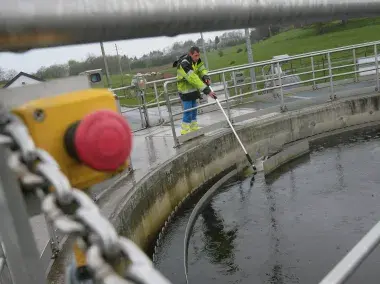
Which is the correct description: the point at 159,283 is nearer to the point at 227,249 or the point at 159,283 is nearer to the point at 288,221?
the point at 227,249

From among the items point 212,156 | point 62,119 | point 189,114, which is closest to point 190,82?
point 189,114

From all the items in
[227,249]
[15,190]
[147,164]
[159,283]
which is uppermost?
[15,190]

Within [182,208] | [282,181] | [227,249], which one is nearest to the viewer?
[227,249]

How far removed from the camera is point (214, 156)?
7.16m

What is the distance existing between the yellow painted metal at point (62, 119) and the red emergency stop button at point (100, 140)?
0.02m

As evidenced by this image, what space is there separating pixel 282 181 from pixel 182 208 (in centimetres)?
170

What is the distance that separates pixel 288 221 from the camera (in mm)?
4910

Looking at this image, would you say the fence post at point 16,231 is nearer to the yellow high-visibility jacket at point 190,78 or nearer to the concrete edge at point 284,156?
the concrete edge at point 284,156

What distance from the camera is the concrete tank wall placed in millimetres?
4750

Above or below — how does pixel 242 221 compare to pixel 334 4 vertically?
below

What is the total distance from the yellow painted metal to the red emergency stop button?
0.9 inches

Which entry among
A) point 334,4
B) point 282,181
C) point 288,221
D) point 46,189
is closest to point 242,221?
point 288,221

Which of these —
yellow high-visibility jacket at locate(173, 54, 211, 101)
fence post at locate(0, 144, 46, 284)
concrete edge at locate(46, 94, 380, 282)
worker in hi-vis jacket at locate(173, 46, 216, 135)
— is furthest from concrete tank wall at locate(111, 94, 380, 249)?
fence post at locate(0, 144, 46, 284)

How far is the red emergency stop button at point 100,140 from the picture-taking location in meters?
0.85
